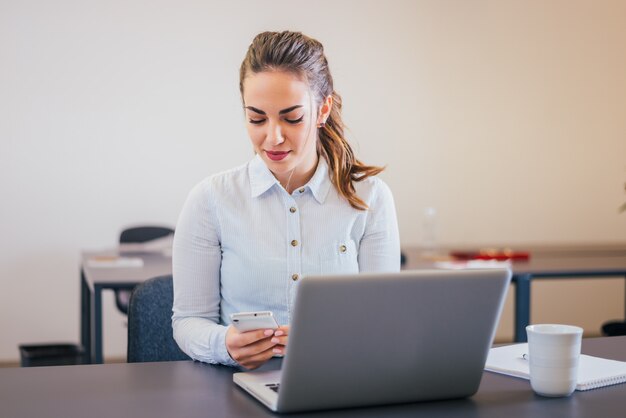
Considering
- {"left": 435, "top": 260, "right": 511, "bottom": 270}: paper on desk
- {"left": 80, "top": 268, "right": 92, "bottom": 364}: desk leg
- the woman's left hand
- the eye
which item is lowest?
{"left": 80, "top": 268, "right": 92, "bottom": 364}: desk leg

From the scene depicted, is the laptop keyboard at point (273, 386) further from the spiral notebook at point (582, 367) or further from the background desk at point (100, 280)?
the background desk at point (100, 280)

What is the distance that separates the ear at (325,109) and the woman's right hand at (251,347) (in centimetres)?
61

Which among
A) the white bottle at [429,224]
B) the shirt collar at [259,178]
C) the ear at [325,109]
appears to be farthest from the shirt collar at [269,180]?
the white bottle at [429,224]

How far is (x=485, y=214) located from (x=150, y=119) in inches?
86.4

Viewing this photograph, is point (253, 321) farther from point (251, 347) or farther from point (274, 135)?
point (274, 135)

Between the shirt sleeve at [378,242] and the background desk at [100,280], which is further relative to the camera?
the background desk at [100,280]

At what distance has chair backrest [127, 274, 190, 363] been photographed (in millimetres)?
1850

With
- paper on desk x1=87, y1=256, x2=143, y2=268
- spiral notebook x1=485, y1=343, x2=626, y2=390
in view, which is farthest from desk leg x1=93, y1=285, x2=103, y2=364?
spiral notebook x1=485, y1=343, x2=626, y2=390

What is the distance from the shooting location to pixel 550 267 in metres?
3.59

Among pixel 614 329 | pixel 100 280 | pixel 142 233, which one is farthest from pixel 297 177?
pixel 142 233

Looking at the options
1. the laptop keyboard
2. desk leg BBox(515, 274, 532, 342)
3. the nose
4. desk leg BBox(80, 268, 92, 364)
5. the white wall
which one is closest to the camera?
the laptop keyboard

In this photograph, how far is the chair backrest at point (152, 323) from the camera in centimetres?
185

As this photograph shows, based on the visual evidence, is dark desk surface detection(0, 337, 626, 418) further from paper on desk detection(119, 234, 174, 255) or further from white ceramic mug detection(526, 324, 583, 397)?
paper on desk detection(119, 234, 174, 255)

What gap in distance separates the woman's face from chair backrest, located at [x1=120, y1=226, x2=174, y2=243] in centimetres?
265
